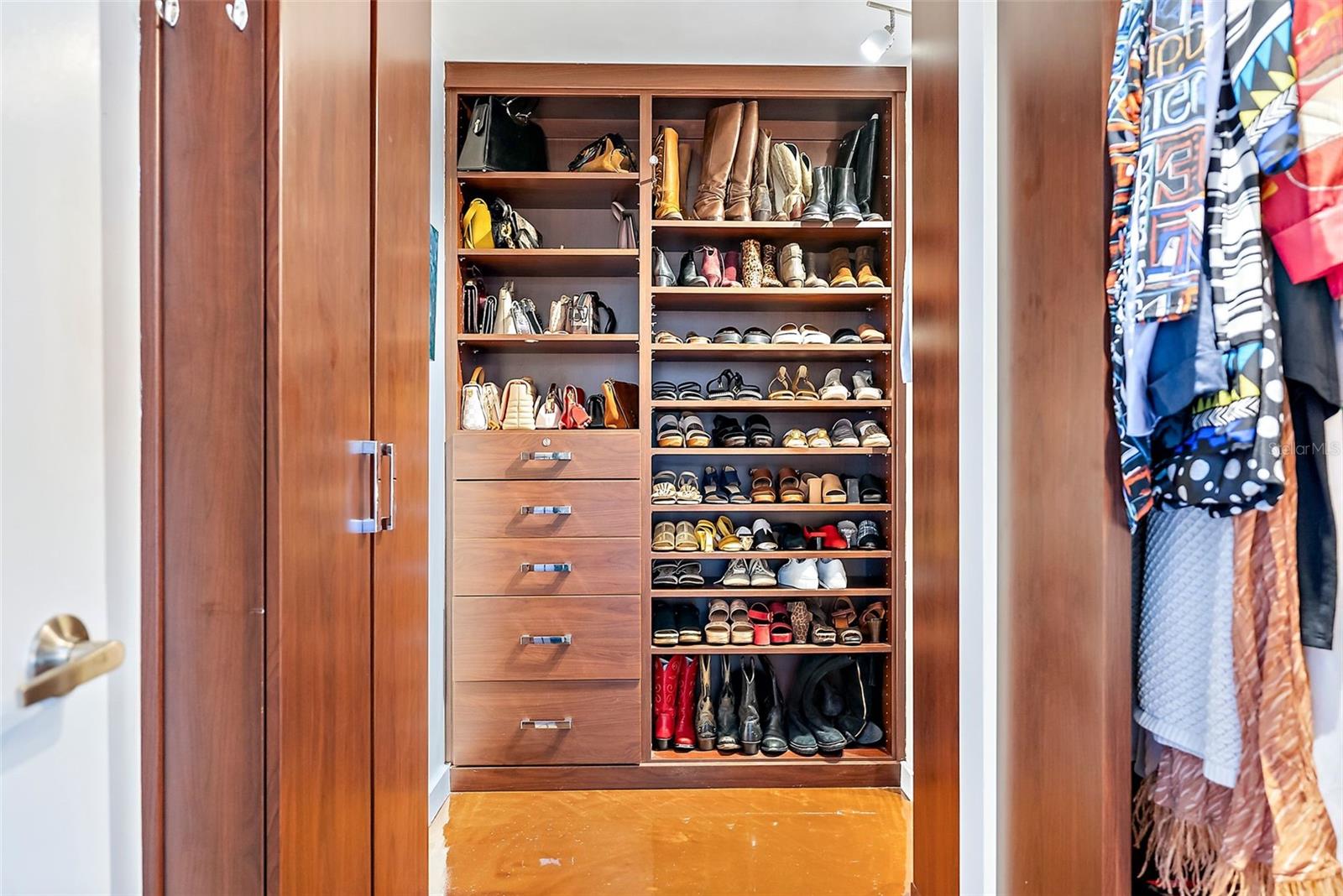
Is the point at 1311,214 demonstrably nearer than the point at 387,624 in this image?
Yes

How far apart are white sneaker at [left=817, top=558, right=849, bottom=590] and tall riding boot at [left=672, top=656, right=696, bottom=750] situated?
52cm

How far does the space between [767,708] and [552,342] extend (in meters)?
1.42

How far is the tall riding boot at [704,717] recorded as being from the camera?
95.8 inches

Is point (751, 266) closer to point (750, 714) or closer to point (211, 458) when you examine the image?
point (750, 714)

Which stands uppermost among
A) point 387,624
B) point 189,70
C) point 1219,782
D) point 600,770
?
point 189,70

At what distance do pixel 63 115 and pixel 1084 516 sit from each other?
3.95ft

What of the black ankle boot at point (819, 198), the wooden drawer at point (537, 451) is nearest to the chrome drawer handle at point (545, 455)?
the wooden drawer at point (537, 451)

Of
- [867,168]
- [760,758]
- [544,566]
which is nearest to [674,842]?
[760,758]

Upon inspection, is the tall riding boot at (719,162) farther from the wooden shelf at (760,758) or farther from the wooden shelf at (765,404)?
the wooden shelf at (760,758)

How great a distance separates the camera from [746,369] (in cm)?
276

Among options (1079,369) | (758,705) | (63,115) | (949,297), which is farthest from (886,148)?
(63,115)

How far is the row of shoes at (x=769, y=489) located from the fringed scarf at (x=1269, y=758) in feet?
5.16

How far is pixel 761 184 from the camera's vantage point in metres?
2.50

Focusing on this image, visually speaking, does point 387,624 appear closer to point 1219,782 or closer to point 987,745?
point 987,745
